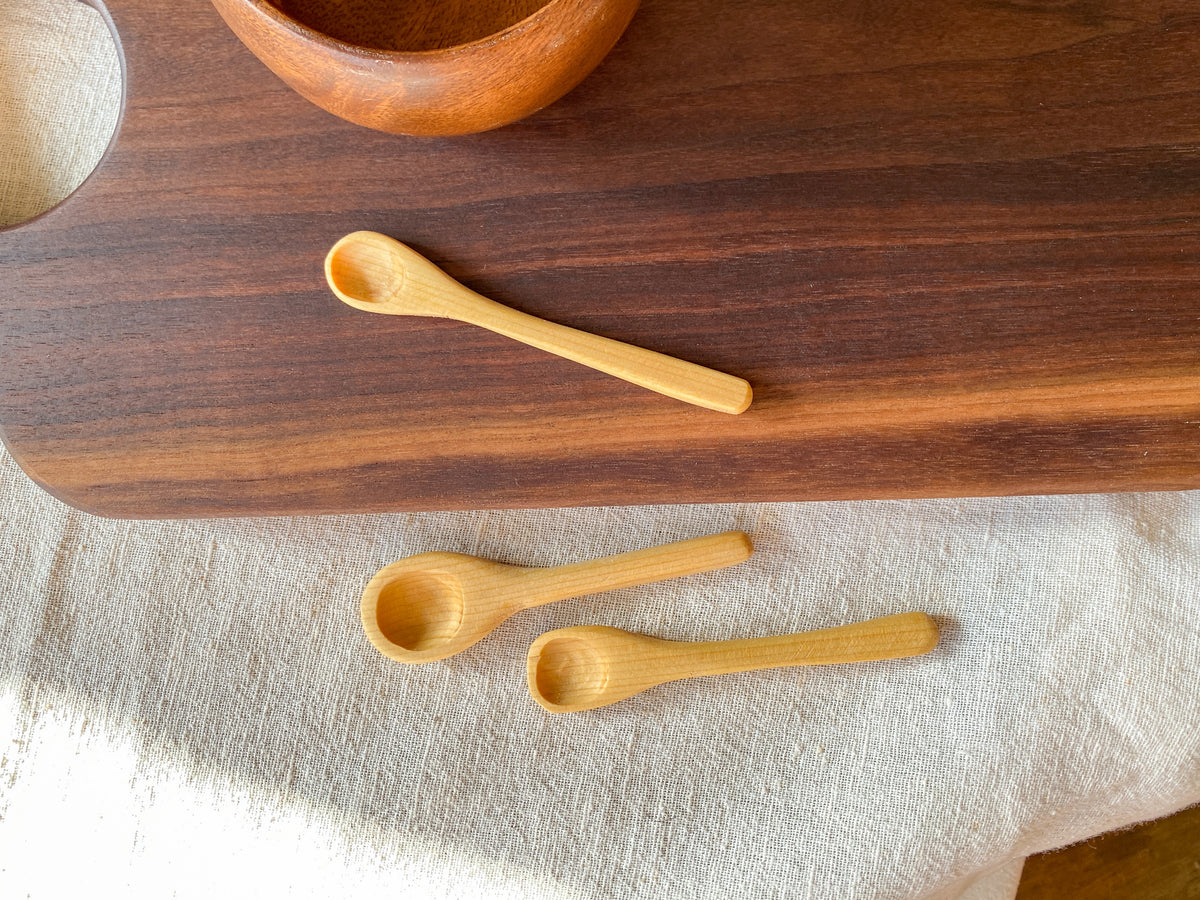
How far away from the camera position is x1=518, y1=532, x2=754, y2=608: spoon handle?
1.92 ft

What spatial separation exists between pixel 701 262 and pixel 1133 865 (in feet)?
2.01

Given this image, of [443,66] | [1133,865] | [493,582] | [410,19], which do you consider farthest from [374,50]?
[1133,865]

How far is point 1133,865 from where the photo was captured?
0.79m

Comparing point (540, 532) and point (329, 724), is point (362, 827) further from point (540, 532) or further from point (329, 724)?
point (540, 532)

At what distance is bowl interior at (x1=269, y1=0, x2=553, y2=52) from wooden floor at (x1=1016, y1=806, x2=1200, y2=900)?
28.2 inches

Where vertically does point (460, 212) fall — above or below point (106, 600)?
above

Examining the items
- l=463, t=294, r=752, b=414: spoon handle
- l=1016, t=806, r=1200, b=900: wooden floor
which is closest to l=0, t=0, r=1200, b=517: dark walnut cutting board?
l=463, t=294, r=752, b=414: spoon handle

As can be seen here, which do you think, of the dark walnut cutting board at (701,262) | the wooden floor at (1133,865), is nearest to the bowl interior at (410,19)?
the dark walnut cutting board at (701,262)

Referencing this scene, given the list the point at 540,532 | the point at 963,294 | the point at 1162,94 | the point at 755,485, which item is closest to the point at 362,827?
the point at 540,532

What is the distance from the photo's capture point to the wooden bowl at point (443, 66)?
1.32 ft

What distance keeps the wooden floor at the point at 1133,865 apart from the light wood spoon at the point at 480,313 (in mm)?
534

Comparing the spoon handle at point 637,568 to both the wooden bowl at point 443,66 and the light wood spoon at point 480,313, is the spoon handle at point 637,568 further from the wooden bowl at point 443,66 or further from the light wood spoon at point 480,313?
the wooden bowl at point 443,66

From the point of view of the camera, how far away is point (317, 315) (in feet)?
1.75

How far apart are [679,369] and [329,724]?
296 millimetres
